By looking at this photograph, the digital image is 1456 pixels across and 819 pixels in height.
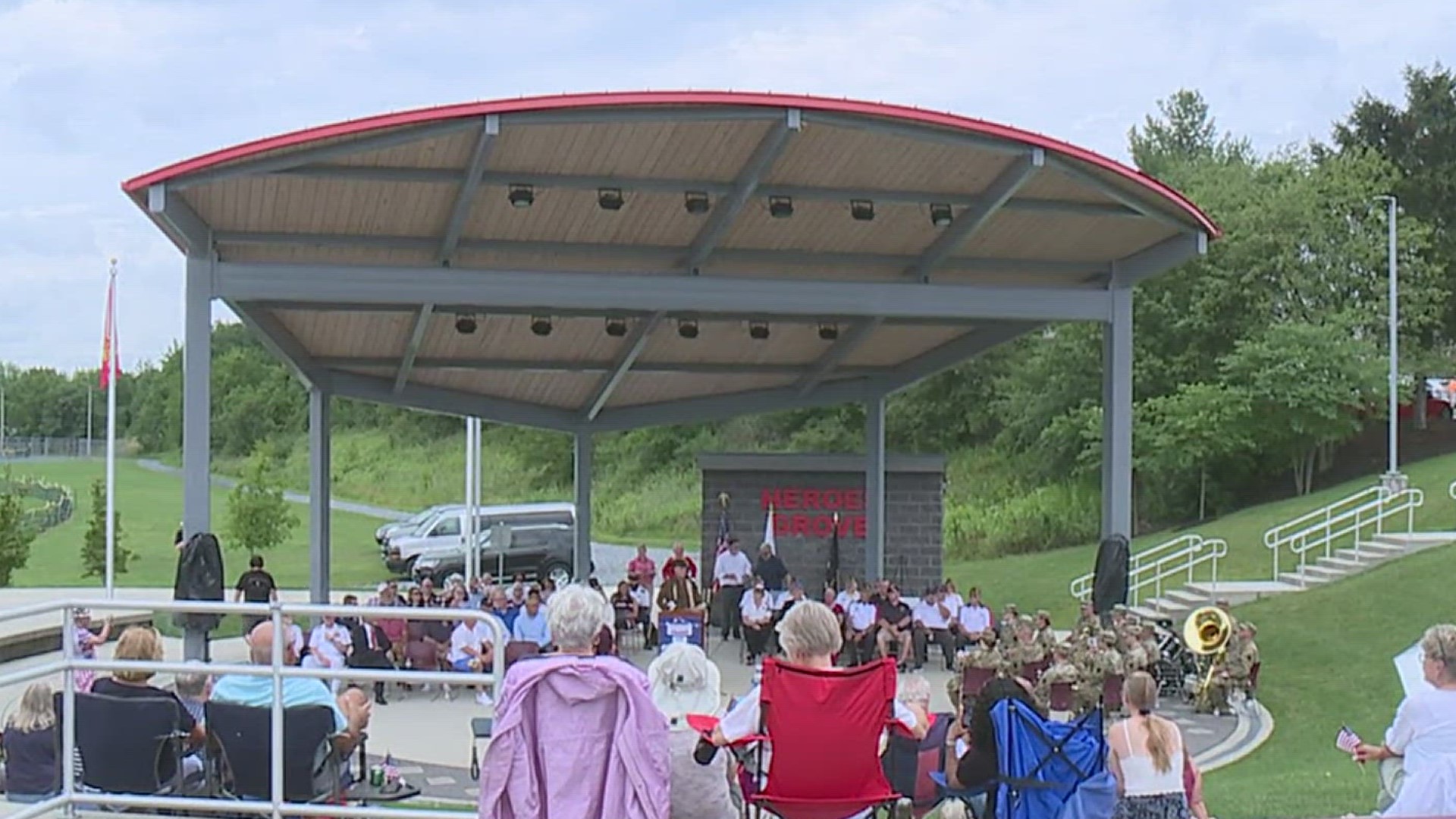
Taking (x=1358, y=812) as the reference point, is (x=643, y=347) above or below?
above

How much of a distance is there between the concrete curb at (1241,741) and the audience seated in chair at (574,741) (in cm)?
801

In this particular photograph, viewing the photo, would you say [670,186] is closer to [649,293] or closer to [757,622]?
[649,293]

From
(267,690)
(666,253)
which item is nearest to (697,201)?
(666,253)

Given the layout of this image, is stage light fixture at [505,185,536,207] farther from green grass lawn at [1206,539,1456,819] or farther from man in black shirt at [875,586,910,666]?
green grass lawn at [1206,539,1456,819]

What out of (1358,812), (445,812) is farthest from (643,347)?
(445,812)

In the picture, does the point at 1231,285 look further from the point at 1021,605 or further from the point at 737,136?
the point at 737,136

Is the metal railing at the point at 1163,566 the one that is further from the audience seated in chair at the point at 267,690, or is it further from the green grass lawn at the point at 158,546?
the audience seated in chair at the point at 267,690

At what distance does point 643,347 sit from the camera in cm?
1736

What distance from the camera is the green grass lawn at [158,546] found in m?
35.4

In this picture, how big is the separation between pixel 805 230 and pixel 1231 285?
2447cm

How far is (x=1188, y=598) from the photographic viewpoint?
66.3 ft

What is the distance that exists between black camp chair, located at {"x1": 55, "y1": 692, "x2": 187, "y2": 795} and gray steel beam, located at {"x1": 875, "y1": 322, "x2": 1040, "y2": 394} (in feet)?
34.8

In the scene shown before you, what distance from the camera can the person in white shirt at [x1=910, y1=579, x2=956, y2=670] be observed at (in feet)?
52.6

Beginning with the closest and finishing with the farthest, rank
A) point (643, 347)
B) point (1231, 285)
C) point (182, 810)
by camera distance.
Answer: point (182, 810), point (643, 347), point (1231, 285)
